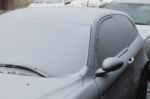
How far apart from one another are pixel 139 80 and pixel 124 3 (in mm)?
5369

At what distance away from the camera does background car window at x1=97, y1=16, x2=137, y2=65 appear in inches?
195

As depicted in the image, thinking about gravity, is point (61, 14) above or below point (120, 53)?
above

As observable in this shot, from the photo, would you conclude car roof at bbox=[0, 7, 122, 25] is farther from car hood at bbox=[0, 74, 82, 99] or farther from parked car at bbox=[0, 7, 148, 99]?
car hood at bbox=[0, 74, 82, 99]

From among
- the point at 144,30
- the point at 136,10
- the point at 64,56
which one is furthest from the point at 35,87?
the point at 136,10

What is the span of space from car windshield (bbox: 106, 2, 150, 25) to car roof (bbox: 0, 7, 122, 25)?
16.9 ft

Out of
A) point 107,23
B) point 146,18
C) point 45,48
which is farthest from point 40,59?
point 146,18

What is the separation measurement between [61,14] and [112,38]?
682 millimetres

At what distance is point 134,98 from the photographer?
6035mm

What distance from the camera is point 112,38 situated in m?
5.39

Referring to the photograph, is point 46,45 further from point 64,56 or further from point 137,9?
point 137,9

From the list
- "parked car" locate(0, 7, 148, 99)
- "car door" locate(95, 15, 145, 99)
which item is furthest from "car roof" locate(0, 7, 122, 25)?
"car door" locate(95, 15, 145, 99)

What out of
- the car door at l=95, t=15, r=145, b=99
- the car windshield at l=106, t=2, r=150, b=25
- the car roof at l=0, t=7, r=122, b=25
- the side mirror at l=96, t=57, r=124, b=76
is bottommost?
the car windshield at l=106, t=2, r=150, b=25

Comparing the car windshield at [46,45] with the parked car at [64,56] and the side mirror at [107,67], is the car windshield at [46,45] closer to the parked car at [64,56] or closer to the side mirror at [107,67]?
Answer: the parked car at [64,56]

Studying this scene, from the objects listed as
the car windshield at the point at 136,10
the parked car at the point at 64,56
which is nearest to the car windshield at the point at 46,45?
the parked car at the point at 64,56
